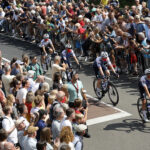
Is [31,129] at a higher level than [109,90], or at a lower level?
higher

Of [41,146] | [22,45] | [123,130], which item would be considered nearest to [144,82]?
[123,130]

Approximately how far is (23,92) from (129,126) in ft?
10.8

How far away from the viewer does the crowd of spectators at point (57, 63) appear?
8422 millimetres

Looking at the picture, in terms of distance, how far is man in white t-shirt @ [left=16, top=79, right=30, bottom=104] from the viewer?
10.6 metres

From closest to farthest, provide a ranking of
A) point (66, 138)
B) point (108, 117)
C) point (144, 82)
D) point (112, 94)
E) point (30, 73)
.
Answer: point (66, 138) → point (144, 82) → point (108, 117) → point (30, 73) → point (112, 94)

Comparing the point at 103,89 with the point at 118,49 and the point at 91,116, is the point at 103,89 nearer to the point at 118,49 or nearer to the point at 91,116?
the point at 91,116

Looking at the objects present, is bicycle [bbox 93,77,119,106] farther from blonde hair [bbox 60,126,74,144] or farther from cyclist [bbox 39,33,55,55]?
blonde hair [bbox 60,126,74,144]

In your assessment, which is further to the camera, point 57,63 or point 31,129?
point 57,63

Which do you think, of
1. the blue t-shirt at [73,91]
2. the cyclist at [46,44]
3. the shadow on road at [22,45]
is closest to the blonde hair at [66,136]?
the blue t-shirt at [73,91]

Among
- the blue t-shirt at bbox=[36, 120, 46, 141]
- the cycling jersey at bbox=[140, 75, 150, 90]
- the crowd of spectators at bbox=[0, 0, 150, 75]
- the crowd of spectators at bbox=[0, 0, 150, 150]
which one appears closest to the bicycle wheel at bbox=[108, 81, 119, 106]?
the crowd of spectators at bbox=[0, 0, 150, 150]

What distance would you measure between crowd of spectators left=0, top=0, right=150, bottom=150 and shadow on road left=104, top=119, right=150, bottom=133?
108cm

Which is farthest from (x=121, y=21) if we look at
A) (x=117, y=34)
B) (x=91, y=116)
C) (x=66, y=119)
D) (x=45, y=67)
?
(x=66, y=119)

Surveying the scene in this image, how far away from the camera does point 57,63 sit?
13430mm

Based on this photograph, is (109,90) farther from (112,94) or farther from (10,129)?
(10,129)
